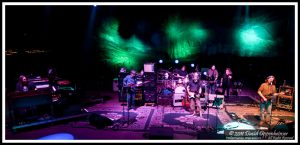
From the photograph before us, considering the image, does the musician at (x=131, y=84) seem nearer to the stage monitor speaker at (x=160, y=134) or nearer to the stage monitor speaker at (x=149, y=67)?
the stage monitor speaker at (x=149, y=67)

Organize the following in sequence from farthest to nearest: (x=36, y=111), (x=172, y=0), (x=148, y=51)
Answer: (x=148, y=51) < (x=36, y=111) < (x=172, y=0)

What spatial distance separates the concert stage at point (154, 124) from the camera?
23.7 ft

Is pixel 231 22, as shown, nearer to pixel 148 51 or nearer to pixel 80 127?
pixel 148 51

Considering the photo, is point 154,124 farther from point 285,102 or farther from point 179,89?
point 285,102

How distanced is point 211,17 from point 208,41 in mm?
1908

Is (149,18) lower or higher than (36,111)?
higher

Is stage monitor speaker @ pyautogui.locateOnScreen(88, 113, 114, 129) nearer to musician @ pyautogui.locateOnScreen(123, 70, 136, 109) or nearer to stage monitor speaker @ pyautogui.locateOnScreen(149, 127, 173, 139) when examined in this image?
stage monitor speaker @ pyautogui.locateOnScreen(149, 127, 173, 139)

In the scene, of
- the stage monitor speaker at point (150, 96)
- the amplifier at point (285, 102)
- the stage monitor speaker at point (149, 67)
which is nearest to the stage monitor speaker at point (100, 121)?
the stage monitor speaker at point (150, 96)

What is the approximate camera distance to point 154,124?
8.38m

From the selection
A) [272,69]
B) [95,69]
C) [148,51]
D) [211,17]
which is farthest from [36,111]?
[272,69]

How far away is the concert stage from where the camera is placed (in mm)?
7220

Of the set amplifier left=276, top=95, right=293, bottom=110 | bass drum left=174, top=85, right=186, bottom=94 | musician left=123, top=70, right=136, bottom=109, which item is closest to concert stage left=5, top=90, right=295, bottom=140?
amplifier left=276, top=95, right=293, bottom=110

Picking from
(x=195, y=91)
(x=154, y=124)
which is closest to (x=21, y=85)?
(x=154, y=124)

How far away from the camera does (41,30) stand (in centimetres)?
1341
